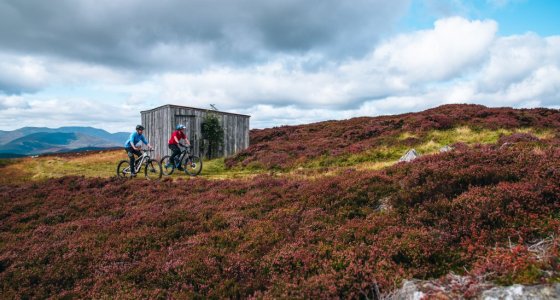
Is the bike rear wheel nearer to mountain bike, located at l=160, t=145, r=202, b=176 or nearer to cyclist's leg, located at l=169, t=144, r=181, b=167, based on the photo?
mountain bike, located at l=160, t=145, r=202, b=176

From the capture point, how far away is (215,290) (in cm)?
616

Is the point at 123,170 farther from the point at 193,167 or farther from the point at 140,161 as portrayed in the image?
the point at 193,167

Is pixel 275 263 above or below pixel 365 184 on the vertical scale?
below

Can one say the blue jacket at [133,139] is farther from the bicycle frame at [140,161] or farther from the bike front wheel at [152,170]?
the bike front wheel at [152,170]

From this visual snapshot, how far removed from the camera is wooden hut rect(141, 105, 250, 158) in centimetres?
2462

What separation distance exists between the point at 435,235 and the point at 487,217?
1083 millimetres

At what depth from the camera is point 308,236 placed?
24.1ft

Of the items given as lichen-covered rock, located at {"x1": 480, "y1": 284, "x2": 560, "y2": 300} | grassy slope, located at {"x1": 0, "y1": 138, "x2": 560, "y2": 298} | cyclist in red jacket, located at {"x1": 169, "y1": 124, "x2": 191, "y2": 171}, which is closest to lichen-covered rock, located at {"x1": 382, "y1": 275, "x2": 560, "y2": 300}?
lichen-covered rock, located at {"x1": 480, "y1": 284, "x2": 560, "y2": 300}

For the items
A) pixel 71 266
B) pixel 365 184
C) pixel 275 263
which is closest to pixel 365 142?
pixel 365 184

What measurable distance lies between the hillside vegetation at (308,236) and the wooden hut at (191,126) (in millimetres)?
12290

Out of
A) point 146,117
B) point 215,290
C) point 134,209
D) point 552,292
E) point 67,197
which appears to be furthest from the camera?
point 146,117

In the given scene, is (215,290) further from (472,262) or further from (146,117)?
(146,117)

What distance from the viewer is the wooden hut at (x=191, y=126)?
80.8 ft

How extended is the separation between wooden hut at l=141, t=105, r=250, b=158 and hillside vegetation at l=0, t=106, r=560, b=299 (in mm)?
12290
